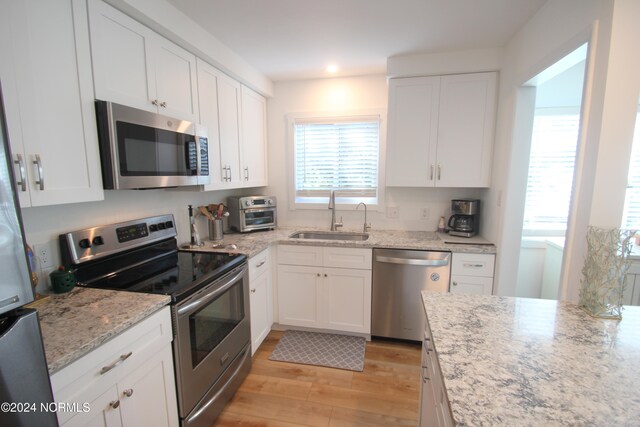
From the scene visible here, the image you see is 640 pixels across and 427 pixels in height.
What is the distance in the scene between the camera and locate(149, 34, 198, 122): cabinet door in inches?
67.1

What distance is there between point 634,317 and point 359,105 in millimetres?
2529

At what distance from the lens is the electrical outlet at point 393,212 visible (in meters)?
3.01

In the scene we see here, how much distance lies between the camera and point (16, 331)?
61 cm

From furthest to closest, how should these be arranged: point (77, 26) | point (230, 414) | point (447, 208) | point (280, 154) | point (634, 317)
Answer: point (280, 154)
point (447, 208)
point (230, 414)
point (77, 26)
point (634, 317)

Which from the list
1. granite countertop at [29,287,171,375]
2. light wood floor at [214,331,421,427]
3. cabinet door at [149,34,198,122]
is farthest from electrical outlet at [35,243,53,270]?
light wood floor at [214,331,421,427]

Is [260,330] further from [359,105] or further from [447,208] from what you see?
[359,105]

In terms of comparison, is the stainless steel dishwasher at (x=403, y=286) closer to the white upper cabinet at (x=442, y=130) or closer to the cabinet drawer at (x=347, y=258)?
the cabinet drawer at (x=347, y=258)

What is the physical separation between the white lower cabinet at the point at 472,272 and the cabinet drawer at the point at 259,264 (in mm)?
1574

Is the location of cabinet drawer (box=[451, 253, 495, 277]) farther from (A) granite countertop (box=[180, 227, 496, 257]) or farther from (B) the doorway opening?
(B) the doorway opening

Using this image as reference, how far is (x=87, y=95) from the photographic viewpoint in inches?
51.4

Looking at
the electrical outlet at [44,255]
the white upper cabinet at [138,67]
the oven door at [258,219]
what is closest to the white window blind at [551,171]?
the oven door at [258,219]

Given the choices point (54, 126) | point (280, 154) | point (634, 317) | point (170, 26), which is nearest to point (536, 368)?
point (634, 317)

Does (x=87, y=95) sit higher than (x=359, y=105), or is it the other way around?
(x=359, y=105)

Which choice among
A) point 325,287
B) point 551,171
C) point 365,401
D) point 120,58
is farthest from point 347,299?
point 551,171
